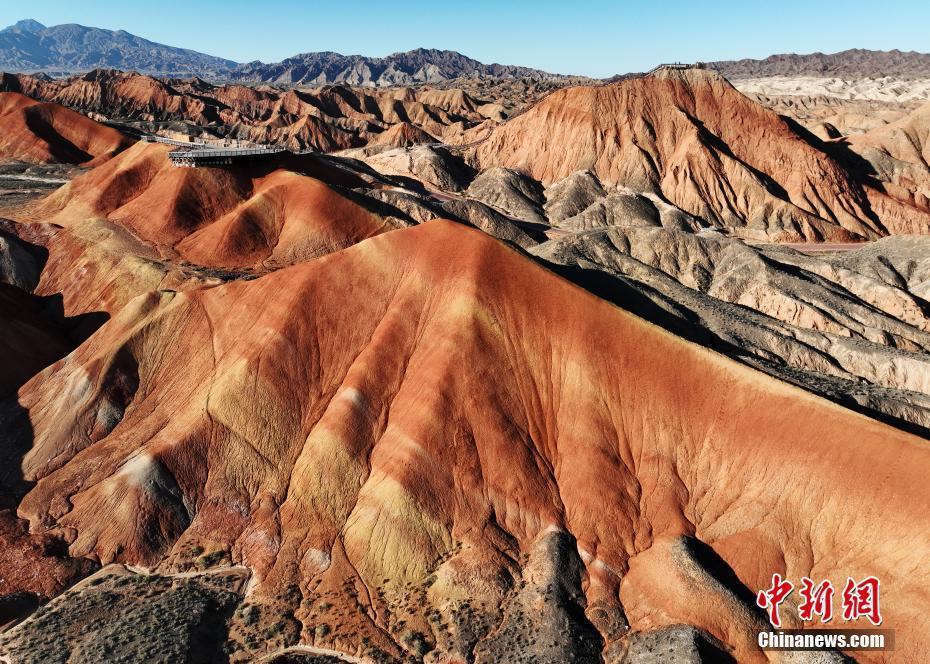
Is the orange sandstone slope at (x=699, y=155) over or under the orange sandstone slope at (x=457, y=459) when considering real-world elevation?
over

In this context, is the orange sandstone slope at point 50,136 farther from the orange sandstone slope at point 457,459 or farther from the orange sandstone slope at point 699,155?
the orange sandstone slope at point 699,155

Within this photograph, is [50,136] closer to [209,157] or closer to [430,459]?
[209,157]

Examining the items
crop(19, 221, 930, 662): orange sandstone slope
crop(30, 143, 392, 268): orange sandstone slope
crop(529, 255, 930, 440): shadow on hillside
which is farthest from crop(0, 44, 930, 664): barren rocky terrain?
crop(30, 143, 392, 268): orange sandstone slope

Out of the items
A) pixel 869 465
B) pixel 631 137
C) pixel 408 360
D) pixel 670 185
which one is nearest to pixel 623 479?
pixel 869 465

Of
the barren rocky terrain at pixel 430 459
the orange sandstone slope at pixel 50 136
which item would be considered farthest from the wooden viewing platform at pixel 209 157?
the orange sandstone slope at pixel 50 136

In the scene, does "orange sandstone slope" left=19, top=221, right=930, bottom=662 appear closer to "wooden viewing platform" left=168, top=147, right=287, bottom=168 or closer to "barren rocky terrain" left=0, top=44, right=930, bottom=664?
"barren rocky terrain" left=0, top=44, right=930, bottom=664

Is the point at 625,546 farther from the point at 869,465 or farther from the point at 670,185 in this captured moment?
the point at 670,185
